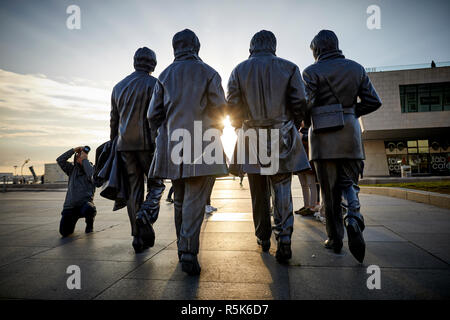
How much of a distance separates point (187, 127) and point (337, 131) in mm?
1720

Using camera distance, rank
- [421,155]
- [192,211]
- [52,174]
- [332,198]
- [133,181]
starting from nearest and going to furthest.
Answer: [192,211], [332,198], [133,181], [52,174], [421,155]

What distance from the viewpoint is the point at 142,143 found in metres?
3.22

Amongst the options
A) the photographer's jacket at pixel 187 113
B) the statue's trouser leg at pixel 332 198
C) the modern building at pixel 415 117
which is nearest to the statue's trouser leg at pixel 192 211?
the photographer's jacket at pixel 187 113

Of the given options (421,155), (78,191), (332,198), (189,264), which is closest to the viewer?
(189,264)

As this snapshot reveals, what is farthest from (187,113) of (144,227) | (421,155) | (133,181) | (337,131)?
(421,155)

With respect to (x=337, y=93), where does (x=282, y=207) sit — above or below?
below

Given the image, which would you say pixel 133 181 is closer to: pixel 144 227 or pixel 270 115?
pixel 144 227

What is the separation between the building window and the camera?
3178 centimetres

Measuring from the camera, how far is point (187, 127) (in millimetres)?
2580

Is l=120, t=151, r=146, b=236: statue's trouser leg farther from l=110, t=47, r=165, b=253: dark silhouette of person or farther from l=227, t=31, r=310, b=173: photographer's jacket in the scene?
l=227, t=31, r=310, b=173: photographer's jacket

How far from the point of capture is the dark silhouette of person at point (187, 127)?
8.33ft
